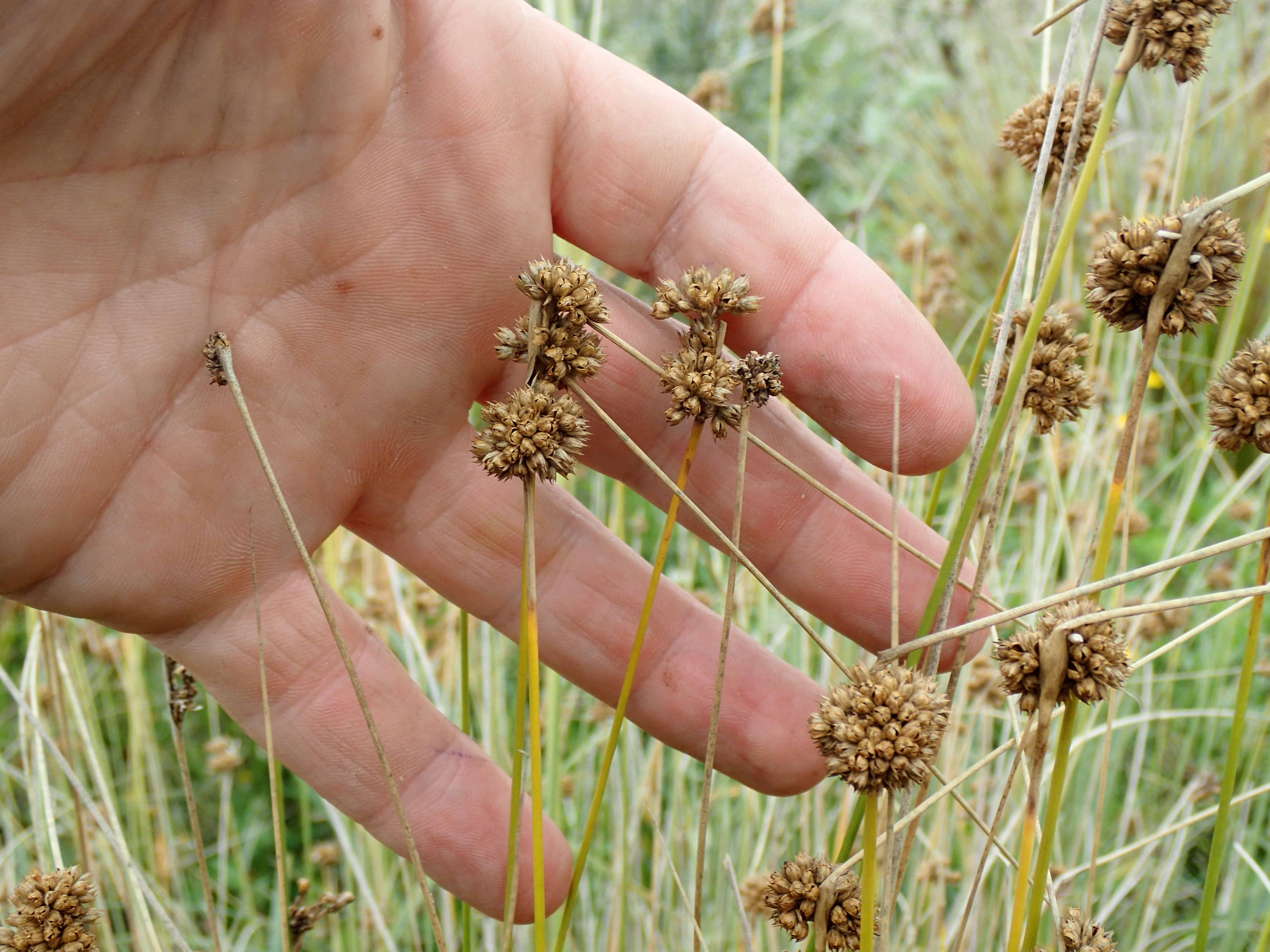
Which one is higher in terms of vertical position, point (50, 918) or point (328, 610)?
point (328, 610)

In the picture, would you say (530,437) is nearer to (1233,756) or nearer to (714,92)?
(1233,756)

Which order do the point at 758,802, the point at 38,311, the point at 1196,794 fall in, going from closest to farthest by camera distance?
the point at 38,311 < the point at 1196,794 < the point at 758,802

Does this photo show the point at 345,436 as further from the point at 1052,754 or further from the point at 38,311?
the point at 1052,754

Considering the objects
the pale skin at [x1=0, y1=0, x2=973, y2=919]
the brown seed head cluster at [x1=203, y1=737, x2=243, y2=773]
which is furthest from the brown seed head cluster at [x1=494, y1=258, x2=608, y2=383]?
the brown seed head cluster at [x1=203, y1=737, x2=243, y2=773]

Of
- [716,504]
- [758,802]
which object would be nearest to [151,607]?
[716,504]

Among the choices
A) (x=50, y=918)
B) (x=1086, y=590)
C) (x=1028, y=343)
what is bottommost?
(x=50, y=918)

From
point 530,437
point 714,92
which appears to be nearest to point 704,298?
point 530,437

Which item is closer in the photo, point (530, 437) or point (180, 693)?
point (530, 437)
